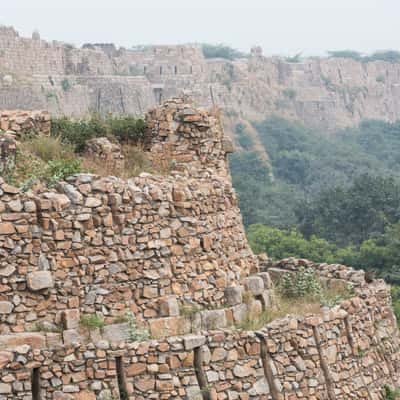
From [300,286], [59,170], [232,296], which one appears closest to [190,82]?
Answer: [300,286]

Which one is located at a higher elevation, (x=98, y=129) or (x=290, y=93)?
(x=98, y=129)

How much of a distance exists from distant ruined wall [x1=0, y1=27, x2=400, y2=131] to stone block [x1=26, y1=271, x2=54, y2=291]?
2681 cm

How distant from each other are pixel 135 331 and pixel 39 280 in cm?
106

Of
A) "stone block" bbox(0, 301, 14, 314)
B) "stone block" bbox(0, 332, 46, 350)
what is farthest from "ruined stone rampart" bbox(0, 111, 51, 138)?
"stone block" bbox(0, 332, 46, 350)

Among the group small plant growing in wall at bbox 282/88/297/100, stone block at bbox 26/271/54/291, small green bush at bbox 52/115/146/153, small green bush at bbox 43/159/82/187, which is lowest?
Result: small plant growing in wall at bbox 282/88/297/100

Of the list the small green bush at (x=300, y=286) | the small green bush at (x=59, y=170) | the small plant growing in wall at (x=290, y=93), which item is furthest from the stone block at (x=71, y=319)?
the small plant growing in wall at (x=290, y=93)

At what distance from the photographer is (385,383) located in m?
13.7

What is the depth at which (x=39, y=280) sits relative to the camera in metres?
11.1

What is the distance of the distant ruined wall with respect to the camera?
8038 centimetres

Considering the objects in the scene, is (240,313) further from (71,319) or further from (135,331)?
(71,319)

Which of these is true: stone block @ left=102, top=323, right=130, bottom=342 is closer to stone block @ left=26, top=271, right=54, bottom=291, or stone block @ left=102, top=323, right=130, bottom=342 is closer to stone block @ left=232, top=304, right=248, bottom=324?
stone block @ left=26, top=271, right=54, bottom=291

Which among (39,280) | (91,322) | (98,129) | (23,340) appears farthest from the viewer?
(98,129)

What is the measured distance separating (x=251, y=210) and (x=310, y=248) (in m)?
20.3

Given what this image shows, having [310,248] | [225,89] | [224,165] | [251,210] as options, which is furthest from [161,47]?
[224,165]
